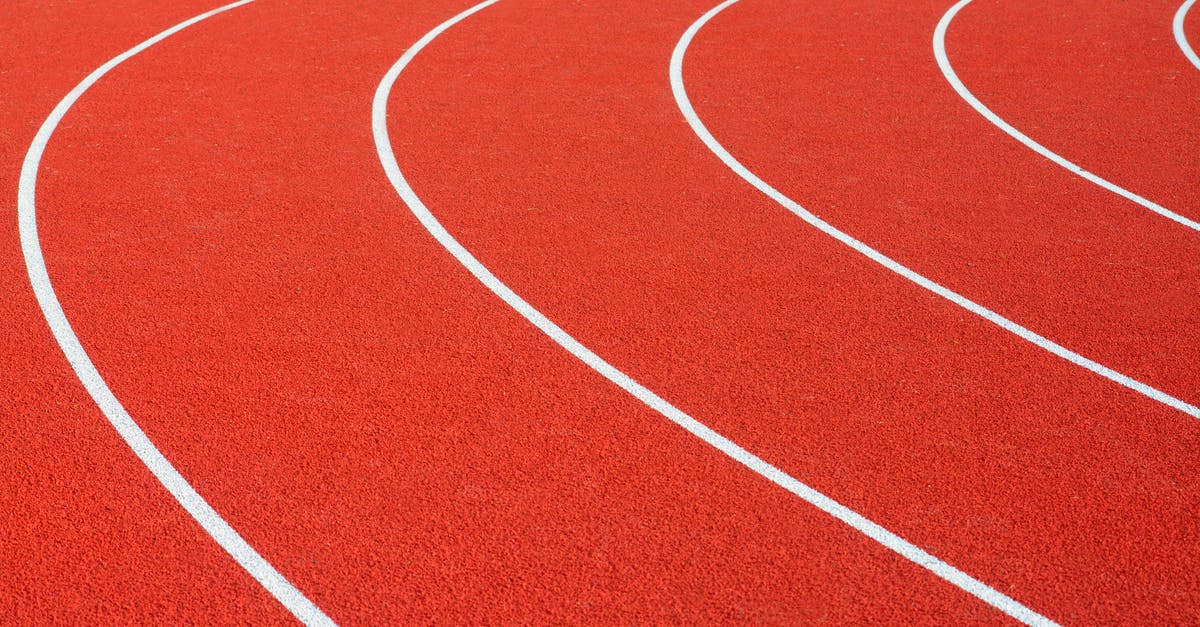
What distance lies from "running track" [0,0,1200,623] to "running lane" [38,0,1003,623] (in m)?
0.02

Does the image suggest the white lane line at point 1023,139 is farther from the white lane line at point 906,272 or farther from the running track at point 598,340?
the white lane line at point 906,272

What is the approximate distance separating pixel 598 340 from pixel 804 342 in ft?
2.97

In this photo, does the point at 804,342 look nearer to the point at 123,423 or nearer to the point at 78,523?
the point at 123,423

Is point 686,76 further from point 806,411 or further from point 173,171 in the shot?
point 806,411

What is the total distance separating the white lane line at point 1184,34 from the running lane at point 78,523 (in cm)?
823

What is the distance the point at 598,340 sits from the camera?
5.40 m

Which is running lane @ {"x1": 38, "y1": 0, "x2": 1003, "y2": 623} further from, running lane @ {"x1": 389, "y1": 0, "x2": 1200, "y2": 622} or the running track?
running lane @ {"x1": 389, "y1": 0, "x2": 1200, "y2": 622}

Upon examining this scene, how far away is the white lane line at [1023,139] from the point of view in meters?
6.73

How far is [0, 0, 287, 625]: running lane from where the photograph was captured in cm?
390

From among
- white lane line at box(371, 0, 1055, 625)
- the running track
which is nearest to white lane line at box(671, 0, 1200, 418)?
the running track

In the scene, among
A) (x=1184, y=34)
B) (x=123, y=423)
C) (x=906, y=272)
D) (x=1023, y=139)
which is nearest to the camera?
(x=123, y=423)

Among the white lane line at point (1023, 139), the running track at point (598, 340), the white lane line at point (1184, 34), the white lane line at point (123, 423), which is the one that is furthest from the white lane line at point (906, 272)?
the white lane line at point (1184, 34)

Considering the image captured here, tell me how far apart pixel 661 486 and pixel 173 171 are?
4.06m

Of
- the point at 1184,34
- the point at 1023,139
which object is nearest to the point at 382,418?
the point at 1023,139
